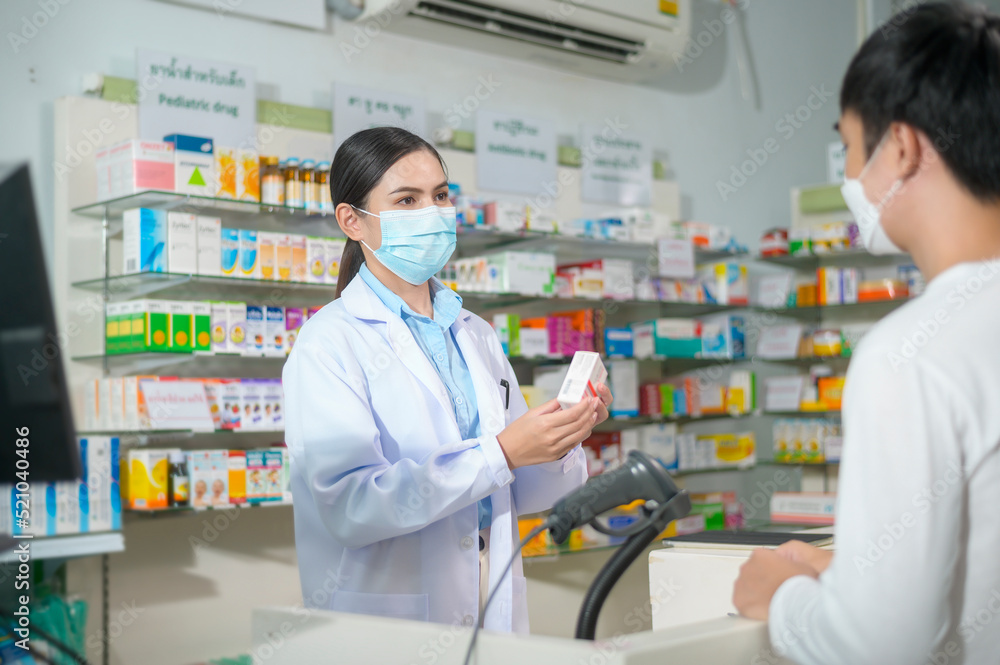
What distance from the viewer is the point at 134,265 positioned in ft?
11.3

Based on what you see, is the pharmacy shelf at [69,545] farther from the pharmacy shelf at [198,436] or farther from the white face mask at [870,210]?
the white face mask at [870,210]

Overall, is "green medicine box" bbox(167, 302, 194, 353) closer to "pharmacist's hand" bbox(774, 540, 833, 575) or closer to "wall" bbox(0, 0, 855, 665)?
"wall" bbox(0, 0, 855, 665)

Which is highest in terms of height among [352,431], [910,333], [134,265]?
[134,265]

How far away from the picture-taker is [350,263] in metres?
2.29

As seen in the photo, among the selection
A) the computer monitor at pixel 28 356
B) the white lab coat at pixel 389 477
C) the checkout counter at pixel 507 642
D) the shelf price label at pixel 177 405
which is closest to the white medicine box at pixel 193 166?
the shelf price label at pixel 177 405

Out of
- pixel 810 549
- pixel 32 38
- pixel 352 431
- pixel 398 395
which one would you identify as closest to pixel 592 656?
pixel 810 549

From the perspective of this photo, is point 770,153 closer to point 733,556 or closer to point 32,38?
point 32,38

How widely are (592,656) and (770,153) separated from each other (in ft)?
20.0

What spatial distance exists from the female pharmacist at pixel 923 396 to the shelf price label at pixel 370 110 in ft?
11.4

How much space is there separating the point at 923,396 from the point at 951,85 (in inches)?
13.7

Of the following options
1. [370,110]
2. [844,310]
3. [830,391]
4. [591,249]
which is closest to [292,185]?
[370,110]

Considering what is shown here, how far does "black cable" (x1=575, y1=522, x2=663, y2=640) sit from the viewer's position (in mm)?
1069

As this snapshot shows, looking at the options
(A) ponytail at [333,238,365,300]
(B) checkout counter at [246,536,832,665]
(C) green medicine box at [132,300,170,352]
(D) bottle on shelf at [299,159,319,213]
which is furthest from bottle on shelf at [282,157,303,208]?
(B) checkout counter at [246,536,832,665]

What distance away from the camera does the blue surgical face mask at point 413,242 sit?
217 centimetres
